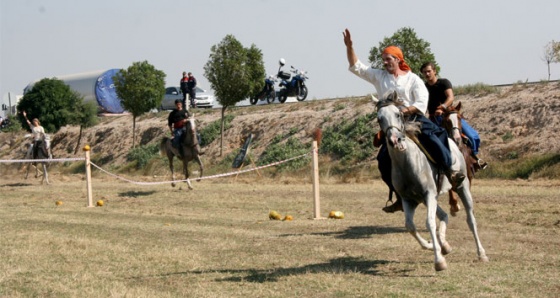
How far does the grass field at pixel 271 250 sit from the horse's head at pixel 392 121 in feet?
5.11

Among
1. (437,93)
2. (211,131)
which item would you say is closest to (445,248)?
(437,93)

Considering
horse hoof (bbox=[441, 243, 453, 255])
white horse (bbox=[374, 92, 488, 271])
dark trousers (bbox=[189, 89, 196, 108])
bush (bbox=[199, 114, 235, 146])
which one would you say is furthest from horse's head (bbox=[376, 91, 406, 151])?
dark trousers (bbox=[189, 89, 196, 108])

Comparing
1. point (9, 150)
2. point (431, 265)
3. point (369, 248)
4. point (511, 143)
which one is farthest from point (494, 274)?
point (9, 150)

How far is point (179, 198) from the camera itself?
22.0m

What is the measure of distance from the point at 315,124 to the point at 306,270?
27050 millimetres

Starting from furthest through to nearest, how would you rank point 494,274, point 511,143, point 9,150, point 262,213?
point 9,150 → point 511,143 → point 262,213 → point 494,274

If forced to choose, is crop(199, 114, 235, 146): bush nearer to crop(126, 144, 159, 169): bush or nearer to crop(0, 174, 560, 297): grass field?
crop(126, 144, 159, 169): bush

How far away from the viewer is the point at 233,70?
35344 millimetres

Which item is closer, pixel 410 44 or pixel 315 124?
pixel 410 44

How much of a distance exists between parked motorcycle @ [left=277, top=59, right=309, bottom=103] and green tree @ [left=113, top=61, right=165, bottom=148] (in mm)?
6734

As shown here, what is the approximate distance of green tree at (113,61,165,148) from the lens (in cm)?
4209

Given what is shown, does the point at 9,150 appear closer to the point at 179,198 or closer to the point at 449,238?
the point at 179,198

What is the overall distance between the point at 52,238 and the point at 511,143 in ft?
59.3

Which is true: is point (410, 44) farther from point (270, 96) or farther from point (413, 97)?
point (413, 97)
